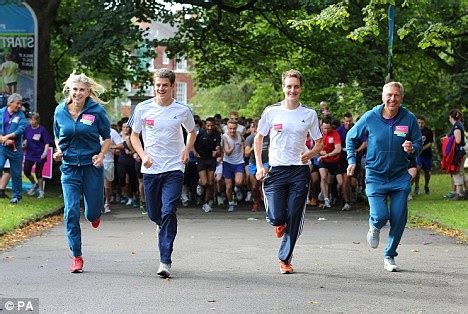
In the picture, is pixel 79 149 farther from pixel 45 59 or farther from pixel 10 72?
pixel 45 59

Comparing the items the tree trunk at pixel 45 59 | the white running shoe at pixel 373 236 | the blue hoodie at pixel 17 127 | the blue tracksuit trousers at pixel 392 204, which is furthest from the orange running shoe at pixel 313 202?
the blue tracksuit trousers at pixel 392 204

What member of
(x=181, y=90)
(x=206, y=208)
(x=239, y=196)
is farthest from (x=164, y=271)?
(x=181, y=90)

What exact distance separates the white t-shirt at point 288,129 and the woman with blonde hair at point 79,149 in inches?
68.0

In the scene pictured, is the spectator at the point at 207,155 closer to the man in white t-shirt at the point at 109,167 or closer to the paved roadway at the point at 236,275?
the man in white t-shirt at the point at 109,167

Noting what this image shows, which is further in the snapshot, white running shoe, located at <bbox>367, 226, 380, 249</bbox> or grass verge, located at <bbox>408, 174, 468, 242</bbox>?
grass verge, located at <bbox>408, 174, 468, 242</bbox>

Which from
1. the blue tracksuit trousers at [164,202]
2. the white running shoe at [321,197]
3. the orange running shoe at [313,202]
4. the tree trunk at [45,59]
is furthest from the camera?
the tree trunk at [45,59]

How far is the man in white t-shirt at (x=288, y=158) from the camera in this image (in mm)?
10078

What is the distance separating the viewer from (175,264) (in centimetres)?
1068

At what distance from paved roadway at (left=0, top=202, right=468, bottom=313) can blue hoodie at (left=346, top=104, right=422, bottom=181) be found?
1.05 m

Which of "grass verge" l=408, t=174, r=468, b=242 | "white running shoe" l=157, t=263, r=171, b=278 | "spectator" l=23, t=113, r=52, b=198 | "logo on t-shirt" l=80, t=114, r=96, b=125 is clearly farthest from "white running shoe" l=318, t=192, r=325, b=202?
"white running shoe" l=157, t=263, r=171, b=278

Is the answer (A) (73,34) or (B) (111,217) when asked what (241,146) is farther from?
(A) (73,34)

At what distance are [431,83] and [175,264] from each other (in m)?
26.3

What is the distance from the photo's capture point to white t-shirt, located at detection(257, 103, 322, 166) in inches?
397

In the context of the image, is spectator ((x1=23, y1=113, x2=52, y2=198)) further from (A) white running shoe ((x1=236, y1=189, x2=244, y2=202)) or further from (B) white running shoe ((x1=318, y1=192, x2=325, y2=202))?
(B) white running shoe ((x1=318, y1=192, x2=325, y2=202))
